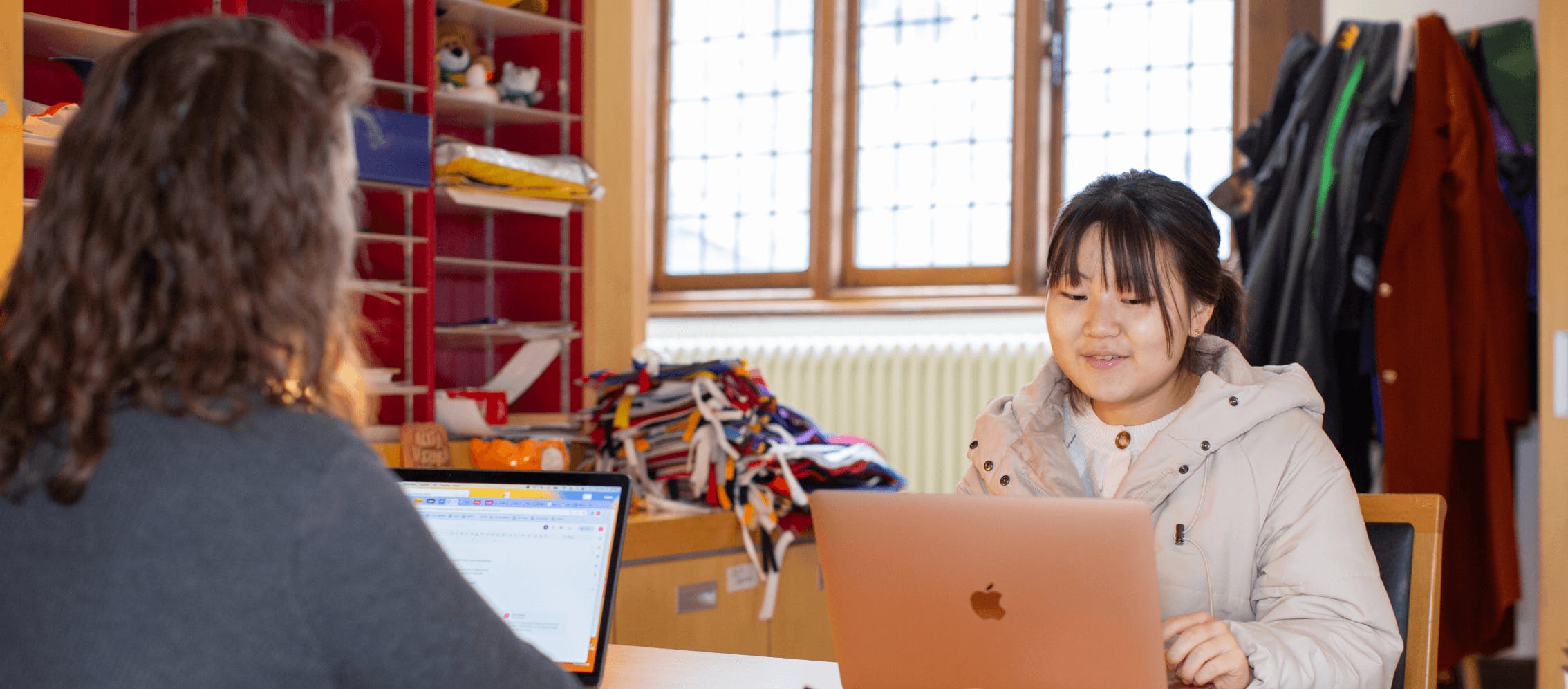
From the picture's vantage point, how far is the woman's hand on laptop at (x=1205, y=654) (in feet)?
4.03

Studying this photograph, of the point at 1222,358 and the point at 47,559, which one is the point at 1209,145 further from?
the point at 47,559

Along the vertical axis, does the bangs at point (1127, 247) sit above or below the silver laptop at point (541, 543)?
above

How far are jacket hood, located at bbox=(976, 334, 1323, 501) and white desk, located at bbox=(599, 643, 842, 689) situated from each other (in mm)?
373

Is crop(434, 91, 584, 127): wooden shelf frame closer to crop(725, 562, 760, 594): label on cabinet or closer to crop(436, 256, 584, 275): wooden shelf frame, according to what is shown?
crop(436, 256, 584, 275): wooden shelf frame

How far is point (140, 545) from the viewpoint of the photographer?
0.72 m

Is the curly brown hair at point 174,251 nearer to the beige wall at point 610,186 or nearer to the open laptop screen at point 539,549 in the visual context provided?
the open laptop screen at point 539,549

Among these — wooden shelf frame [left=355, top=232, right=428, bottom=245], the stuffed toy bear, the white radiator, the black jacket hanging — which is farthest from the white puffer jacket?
the white radiator

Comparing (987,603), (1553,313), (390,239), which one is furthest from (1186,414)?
(390,239)

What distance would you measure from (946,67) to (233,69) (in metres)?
3.85

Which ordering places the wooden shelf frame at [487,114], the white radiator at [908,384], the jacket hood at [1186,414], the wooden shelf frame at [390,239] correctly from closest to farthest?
the jacket hood at [1186,414]
the wooden shelf frame at [390,239]
the wooden shelf frame at [487,114]
the white radiator at [908,384]

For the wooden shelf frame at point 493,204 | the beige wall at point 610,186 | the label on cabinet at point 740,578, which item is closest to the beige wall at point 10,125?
the wooden shelf frame at point 493,204

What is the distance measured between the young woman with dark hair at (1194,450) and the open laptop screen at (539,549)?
21.1 inches

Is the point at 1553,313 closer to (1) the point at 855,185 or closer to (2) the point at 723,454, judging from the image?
(2) the point at 723,454

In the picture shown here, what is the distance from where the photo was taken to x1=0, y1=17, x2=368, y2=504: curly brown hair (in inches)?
29.6
